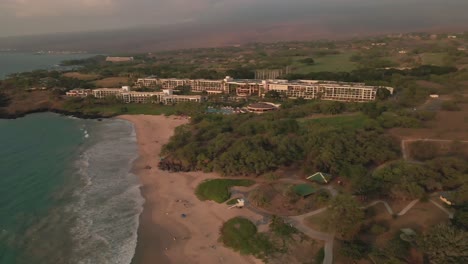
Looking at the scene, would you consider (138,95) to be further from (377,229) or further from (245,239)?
(377,229)

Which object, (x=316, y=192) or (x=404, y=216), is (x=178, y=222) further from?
(x=404, y=216)

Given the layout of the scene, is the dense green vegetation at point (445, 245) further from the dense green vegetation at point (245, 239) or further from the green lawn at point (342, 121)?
the green lawn at point (342, 121)

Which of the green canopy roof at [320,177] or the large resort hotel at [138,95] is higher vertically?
the large resort hotel at [138,95]

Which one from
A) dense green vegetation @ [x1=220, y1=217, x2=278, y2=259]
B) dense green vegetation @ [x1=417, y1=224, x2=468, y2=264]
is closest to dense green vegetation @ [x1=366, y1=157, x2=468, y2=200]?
dense green vegetation @ [x1=417, y1=224, x2=468, y2=264]

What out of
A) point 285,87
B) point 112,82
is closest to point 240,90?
point 285,87

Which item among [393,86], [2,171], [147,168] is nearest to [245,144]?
[147,168]

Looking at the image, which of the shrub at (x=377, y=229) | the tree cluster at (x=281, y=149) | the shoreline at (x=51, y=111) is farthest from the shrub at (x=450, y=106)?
the shoreline at (x=51, y=111)

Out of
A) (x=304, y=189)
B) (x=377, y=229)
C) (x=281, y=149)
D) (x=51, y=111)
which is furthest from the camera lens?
(x=51, y=111)
